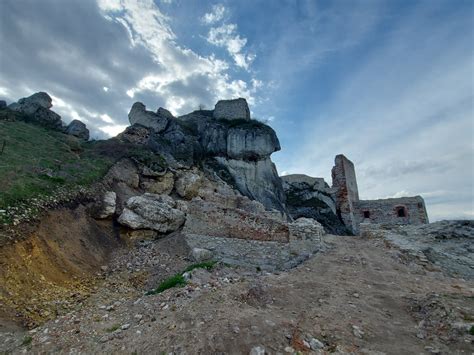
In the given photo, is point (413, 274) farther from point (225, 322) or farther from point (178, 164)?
point (178, 164)

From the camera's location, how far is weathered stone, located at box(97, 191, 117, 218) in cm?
1095

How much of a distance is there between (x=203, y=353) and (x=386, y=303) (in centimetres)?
448

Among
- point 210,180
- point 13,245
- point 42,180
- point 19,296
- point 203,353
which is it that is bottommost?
point 203,353

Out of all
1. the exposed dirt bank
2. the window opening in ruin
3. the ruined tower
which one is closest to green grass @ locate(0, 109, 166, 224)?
the exposed dirt bank

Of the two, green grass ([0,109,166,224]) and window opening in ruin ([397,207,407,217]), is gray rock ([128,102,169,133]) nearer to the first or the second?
green grass ([0,109,166,224])

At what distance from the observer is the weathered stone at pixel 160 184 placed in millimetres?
16484

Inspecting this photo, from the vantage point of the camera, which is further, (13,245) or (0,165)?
(0,165)

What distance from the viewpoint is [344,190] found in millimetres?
28984

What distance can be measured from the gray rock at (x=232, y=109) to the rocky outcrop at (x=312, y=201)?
34.8 feet

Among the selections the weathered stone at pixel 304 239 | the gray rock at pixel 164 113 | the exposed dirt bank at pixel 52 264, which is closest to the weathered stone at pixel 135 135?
the gray rock at pixel 164 113

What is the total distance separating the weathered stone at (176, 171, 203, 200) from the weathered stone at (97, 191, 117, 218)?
21.9 feet

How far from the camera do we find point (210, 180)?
23.3 metres

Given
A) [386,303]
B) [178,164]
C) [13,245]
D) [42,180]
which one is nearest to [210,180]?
[178,164]

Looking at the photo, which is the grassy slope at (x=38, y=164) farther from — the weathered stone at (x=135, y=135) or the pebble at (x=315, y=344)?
the pebble at (x=315, y=344)
